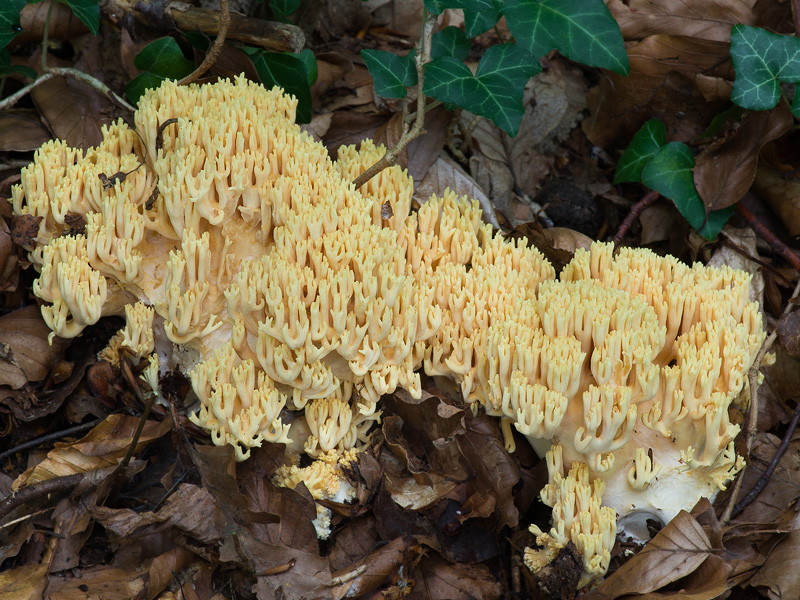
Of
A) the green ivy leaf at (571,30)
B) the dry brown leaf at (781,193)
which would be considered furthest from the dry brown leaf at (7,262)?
the dry brown leaf at (781,193)

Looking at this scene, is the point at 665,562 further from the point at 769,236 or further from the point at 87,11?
the point at 87,11

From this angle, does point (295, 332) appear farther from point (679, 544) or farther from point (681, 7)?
point (681, 7)

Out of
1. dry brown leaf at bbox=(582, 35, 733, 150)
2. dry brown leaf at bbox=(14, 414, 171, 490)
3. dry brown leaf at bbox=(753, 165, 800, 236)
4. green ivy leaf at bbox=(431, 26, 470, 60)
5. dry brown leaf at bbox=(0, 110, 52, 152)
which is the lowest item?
dry brown leaf at bbox=(14, 414, 171, 490)

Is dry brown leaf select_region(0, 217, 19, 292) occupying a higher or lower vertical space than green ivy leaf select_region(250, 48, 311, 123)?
lower

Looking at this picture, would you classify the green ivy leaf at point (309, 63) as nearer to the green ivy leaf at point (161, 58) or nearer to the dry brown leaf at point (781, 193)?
the green ivy leaf at point (161, 58)

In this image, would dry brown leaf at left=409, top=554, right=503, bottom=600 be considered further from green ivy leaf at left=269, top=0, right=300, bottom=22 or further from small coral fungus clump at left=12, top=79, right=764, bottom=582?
green ivy leaf at left=269, top=0, right=300, bottom=22

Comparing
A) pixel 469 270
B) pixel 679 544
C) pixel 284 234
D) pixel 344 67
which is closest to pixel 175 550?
pixel 284 234

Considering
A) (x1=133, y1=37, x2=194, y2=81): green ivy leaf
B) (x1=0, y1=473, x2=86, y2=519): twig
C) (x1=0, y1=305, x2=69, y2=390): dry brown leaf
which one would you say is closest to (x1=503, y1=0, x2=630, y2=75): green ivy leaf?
(x1=133, y1=37, x2=194, y2=81): green ivy leaf
